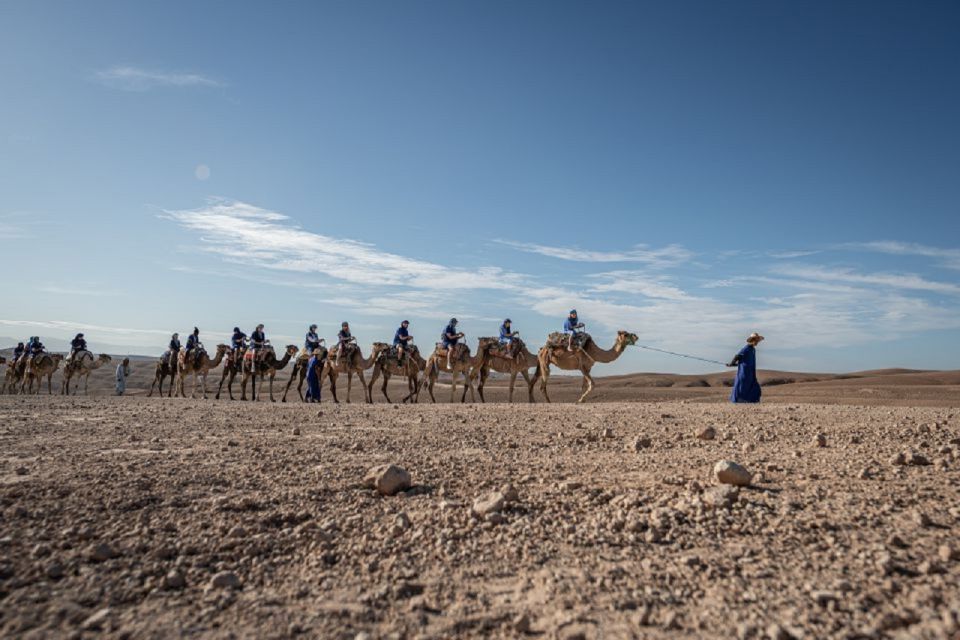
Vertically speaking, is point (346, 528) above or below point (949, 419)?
below

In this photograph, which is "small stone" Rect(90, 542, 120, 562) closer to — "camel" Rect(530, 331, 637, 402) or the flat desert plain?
the flat desert plain

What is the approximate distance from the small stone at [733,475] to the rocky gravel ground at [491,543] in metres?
0.02

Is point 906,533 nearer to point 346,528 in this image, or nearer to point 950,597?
point 950,597

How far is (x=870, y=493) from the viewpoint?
509cm

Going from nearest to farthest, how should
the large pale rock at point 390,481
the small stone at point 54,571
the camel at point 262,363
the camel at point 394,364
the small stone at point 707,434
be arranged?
the small stone at point 54,571, the large pale rock at point 390,481, the small stone at point 707,434, the camel at point 394,364, the camel at point 262,363

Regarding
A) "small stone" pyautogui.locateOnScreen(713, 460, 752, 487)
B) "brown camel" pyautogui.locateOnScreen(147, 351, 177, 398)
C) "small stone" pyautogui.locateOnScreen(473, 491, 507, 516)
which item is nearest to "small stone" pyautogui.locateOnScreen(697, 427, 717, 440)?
"small stone" pyautogui.locateOnScreen(713, 460, 752, 487)

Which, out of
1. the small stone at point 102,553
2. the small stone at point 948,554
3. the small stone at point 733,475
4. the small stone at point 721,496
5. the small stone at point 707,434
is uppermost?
the small stone at point 707,434

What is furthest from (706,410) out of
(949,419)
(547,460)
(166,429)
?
(166,429)

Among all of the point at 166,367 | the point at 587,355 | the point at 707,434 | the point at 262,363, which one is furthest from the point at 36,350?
the point at 707,434

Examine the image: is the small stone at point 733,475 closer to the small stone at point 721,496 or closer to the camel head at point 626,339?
the small stone at point 721,496

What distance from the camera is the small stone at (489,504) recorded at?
15.9 feet

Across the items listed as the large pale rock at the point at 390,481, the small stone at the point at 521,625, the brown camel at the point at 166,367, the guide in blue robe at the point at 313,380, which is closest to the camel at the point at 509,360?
the guide in blue robe at the point at 313,380

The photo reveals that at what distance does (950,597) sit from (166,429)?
34.8 feet

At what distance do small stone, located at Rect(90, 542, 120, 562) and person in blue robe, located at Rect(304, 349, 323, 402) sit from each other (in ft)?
66.7
